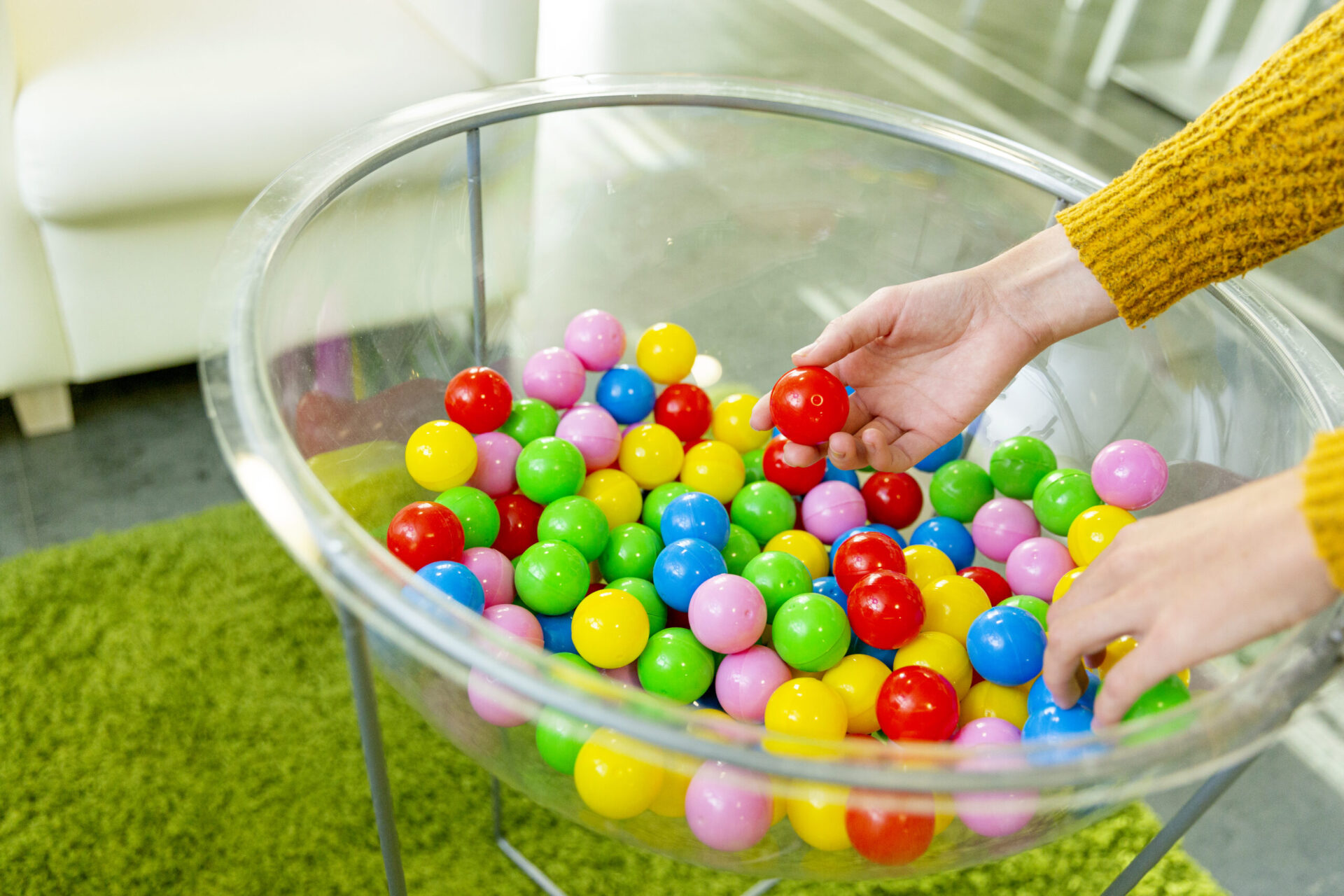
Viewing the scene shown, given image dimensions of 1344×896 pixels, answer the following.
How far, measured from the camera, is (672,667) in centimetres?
76

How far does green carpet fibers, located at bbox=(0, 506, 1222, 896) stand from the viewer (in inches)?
42.4

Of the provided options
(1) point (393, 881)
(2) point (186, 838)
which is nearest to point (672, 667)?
(1) point (393, 881)

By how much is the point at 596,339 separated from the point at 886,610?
389mm

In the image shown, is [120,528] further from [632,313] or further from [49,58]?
[632,313]

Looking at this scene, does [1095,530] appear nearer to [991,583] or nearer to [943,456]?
[991,583]

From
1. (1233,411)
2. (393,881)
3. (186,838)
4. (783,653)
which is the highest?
(1233,411)

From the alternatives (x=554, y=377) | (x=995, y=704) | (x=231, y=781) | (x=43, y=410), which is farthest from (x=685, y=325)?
(x=43, y=410)

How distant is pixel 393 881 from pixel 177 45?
1.20 m

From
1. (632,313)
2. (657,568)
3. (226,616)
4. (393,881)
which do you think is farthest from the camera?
(226,616)

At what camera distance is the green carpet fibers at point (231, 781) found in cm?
108

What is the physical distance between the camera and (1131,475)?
0.83 meters

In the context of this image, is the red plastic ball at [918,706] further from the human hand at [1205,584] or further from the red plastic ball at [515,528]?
the red plastic ball at [515,528]

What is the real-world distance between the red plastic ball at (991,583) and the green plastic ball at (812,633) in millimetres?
151

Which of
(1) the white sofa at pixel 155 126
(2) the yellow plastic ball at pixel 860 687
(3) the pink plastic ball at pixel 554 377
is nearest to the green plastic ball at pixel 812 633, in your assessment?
(2) the yellow plastic ball at pixel 860 687
